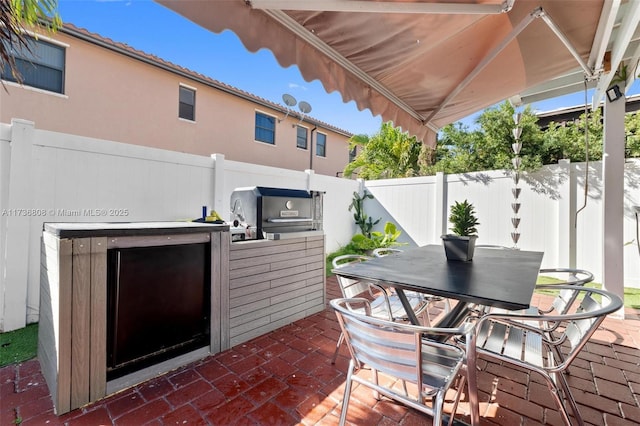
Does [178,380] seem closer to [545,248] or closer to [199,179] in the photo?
[199,179]

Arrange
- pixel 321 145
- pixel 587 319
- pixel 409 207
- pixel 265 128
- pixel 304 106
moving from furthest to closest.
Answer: pixel 321 145 → pixel 265 128 → pixel 304 106 → pixel 409 207 → pixel 587 319

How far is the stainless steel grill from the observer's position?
10.3 ft

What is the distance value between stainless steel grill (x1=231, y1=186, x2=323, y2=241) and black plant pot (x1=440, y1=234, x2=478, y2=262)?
65.3 inches

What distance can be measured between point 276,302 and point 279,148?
26.9ft

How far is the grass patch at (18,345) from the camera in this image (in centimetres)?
260

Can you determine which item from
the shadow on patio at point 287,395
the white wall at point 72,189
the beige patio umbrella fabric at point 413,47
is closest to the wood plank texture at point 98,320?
the shadow on patio at point 287,395

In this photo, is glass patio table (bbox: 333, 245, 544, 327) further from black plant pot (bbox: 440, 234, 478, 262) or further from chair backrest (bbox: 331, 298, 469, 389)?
chair backrest (bbox: 331, 298, 469, 389)

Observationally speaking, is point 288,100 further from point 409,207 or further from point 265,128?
point 409,207

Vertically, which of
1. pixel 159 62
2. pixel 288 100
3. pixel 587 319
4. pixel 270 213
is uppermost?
pixel 159 62

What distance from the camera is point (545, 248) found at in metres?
5.85

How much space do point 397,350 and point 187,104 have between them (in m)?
9.04

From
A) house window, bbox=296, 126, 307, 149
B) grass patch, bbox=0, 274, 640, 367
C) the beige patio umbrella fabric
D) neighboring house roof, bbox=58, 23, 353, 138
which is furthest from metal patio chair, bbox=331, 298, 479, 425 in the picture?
house window, bbox=296, 126, 307, 149

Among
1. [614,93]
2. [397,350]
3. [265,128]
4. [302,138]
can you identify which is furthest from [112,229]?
[302,138]

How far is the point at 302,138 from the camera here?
1178 cm
